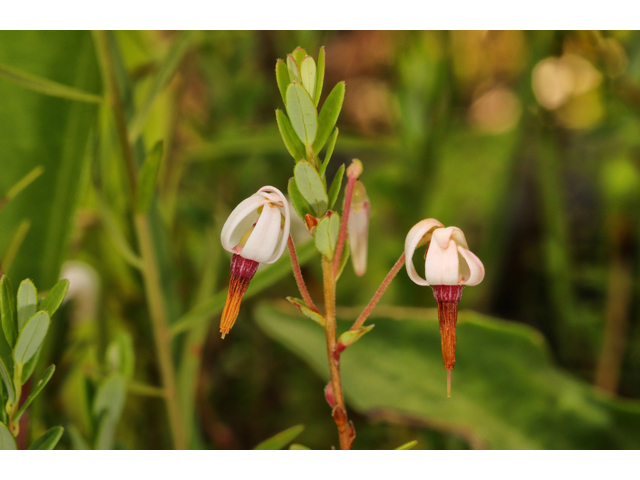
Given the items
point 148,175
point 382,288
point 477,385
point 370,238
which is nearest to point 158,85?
point 148,175

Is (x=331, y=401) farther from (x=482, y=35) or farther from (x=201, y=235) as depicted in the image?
(x=482, y=35)

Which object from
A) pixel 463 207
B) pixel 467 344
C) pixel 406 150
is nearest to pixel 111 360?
pixel 467 344

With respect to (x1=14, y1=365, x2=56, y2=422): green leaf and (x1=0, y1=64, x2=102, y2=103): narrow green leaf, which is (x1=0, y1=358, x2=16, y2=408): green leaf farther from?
(x1=0, y1=64, x2=102, y2=103): narrow green leaf

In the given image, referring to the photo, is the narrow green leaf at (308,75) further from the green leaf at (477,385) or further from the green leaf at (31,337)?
the green leaf at (477,385)

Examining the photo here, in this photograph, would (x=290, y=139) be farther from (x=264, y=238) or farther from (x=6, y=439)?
(x=6, y=439)

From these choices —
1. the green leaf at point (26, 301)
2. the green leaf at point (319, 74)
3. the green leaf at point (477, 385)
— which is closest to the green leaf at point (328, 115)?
the green leaf at point (319, 74)
